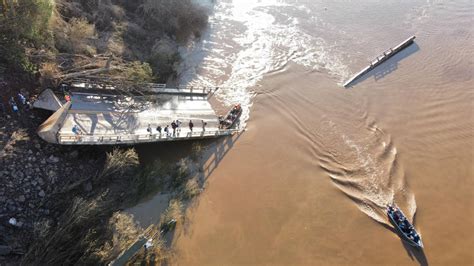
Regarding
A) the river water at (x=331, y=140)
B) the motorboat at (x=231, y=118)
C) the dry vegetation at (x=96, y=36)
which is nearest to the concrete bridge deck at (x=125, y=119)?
the motorboat at (x=231, y=118)

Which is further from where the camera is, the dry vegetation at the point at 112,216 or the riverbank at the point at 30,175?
the riverbank at the point at 30,175

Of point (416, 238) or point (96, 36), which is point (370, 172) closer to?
point (416, 238)

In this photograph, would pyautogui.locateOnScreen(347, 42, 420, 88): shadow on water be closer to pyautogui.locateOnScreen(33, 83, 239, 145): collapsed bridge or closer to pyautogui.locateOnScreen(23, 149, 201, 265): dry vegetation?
pyautogui.locateOnScreen(33, 83, 239, 145): collapsed bridge

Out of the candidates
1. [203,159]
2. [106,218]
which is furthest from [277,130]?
[106,218]

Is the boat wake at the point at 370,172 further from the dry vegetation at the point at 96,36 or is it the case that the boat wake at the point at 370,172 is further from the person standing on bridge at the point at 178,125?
the dry vegetation at the point at 96,36

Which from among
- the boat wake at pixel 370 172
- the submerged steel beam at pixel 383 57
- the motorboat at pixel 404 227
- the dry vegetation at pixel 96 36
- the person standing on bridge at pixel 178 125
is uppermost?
the dry vegetation at pixel 96 36

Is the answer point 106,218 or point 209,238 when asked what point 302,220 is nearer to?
point 209,238
